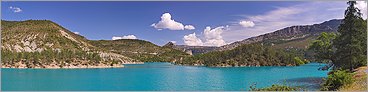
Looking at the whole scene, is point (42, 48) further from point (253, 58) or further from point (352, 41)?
point (352, 41)

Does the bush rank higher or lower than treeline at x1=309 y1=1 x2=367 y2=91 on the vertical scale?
lower

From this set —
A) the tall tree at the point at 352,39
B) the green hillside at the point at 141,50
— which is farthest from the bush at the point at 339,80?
the green hillside at the point at 141,50

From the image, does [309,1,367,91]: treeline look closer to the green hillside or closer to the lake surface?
the lake surface

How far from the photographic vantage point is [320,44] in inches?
1253

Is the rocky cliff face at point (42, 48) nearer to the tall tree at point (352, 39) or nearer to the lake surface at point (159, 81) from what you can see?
the lake surface at point (159, 81)

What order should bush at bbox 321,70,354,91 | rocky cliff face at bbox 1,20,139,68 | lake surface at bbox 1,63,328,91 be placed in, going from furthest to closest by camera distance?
1. rocky cliff face at bbox 1,20,139,68
2. lake surface at bbox 1,63,328,91
3. bush at bbox 321,70,354,91

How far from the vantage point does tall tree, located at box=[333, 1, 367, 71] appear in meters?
22.5

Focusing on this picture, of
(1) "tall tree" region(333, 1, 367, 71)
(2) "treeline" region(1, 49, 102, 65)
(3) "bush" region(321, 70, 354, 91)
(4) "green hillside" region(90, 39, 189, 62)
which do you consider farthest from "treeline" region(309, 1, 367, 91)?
(4) "green hillside" region(90, 39, 189, 62)

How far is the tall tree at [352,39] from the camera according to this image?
73.8 ft

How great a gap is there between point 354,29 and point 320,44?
28.9ft

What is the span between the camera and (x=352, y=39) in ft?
75.5

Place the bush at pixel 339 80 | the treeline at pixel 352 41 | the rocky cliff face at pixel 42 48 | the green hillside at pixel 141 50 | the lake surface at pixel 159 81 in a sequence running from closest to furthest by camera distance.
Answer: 1. the bush at pixel 339 80
2. the treeline at pixel 352 41
3. the lake surface at pixel 159 81
4. the rocky cliff face at pixel 42 48
5. the green hillside at pixel 141 50

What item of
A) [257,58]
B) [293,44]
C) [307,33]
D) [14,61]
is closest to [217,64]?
[257,58]

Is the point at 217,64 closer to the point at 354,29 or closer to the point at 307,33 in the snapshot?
the point at 354,29
